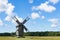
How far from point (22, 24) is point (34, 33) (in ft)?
144

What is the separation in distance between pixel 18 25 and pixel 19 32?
226 cm

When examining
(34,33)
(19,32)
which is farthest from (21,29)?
(34,33)

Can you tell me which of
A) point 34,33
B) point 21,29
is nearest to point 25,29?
point 21,29

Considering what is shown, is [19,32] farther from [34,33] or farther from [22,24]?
[34,33]

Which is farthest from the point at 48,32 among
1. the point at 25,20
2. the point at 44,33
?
the point at 25,20

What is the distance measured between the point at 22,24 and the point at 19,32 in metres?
2.67

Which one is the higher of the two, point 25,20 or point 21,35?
point 25,20

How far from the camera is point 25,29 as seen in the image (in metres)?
69.8

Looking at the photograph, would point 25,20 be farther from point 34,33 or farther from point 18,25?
point 34,33

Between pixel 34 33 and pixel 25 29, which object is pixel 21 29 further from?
pixel 34 33

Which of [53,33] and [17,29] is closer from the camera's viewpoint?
[17,29]

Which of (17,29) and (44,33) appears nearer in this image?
(17,29)

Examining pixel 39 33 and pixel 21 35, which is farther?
pixel 39 33

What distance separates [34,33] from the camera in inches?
4456
